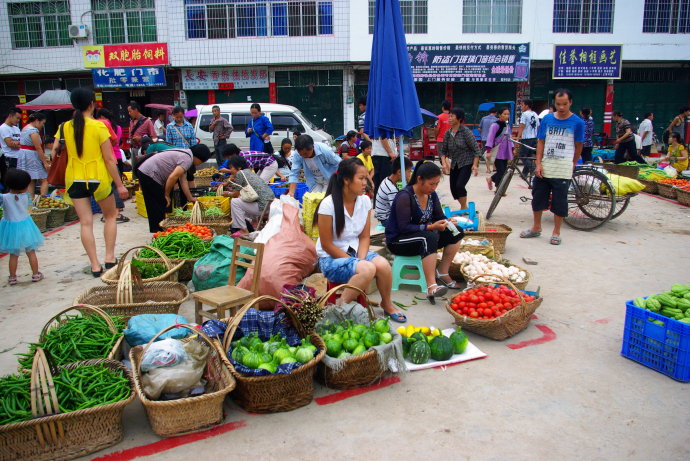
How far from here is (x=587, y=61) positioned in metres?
20.2

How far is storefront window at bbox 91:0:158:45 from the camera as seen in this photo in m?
20.6

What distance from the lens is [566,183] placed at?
268 inches

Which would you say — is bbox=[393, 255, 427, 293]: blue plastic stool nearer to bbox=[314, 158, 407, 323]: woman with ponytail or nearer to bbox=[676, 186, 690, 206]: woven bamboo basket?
bbox=[314, 158, 407, 323]: woman with ponytail

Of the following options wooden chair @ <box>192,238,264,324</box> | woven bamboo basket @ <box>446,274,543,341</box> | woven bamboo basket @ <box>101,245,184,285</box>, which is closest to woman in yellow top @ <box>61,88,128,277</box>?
woven bamboo basket @ <box>101,245,184,285</box>

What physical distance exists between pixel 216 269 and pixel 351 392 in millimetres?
2110

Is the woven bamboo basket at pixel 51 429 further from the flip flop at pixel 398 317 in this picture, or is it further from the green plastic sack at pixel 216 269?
the flip flop at pixel 398 317

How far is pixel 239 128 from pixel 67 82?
10886 mm

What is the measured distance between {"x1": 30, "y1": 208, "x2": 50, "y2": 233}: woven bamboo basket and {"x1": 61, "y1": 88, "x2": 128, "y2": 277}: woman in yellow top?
2.67 meters

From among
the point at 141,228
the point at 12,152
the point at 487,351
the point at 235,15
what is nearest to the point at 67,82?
the point at 235,15

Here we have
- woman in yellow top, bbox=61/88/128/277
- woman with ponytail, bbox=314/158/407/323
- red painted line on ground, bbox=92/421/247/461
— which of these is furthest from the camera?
woman in yellow top, bbox=61/88/128/277

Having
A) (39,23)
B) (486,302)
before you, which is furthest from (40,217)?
(39,23)

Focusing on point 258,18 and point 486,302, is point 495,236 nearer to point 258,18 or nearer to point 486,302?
point 486,302

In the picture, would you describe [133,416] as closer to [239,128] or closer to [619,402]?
[619,402]

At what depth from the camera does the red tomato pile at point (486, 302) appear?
4.02 m
